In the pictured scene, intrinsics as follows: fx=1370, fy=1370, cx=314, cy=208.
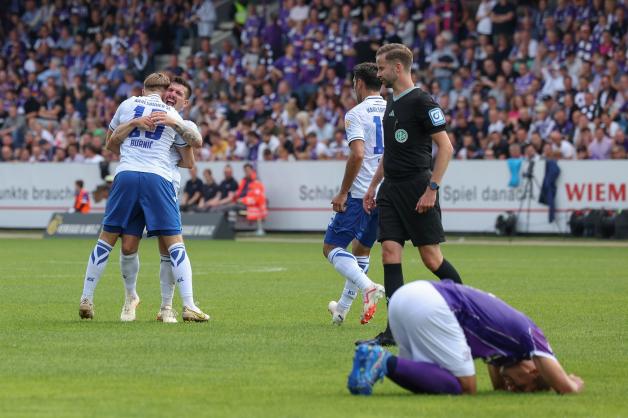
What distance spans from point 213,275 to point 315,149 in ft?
47.1

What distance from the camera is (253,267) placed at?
21.4 meters

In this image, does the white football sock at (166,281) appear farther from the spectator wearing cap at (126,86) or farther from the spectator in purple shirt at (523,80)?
the spectator wearing cap at (126,86)

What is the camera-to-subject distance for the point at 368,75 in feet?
40.0

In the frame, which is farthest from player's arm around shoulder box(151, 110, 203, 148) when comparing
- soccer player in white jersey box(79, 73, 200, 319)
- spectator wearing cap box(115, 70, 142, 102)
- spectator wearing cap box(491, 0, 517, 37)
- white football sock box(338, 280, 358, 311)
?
spectator wearing cap box(115, 70, 142, 102)

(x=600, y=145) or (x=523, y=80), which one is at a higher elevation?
(x=523, y=80)

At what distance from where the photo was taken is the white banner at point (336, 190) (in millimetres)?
29844

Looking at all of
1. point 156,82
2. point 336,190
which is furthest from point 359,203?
point 336,190

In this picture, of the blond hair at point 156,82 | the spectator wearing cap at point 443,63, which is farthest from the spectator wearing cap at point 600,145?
the blond hair at point 156,82

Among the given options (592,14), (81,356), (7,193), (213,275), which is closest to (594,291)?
(213,275)

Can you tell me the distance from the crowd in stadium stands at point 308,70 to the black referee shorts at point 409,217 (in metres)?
19.4

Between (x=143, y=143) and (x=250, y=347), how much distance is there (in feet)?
9.13

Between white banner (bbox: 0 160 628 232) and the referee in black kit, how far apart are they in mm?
19374

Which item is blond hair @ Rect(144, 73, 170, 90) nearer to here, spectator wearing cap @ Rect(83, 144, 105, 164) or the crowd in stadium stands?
the crowd in stadium stands

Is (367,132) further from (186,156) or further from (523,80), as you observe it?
(523,80)
